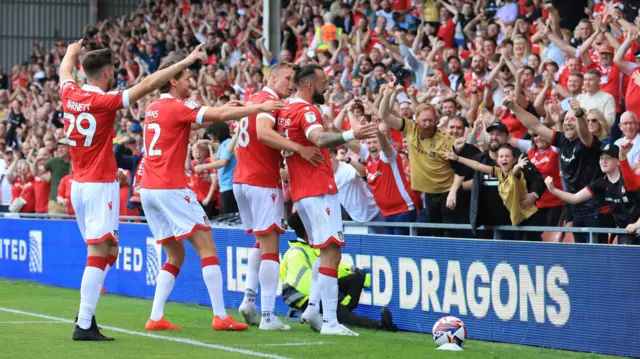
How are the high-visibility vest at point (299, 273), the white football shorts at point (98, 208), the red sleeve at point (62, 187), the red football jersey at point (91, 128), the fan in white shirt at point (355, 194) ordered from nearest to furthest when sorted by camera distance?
the red football jersey at point (91, 128), the white football shorts at point (98, 208), the high-visibility vest at point (299, 273), the fan in white shirt at point (355, 194), the red sleeve at point (62, 187)

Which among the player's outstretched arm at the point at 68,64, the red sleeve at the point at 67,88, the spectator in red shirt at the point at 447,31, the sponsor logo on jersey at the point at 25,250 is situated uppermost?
the spectator in red shirt at the point at 447,31

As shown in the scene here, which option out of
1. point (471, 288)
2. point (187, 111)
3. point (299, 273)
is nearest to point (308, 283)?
point (299, 273)

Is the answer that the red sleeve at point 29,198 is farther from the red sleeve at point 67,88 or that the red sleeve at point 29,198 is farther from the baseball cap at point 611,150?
the baseball cap at point 611,150

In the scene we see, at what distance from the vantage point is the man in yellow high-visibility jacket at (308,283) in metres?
10.2

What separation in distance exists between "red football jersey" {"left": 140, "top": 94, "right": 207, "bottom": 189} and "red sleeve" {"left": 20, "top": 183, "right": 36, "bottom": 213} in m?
10.5

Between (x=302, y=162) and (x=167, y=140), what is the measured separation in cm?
121

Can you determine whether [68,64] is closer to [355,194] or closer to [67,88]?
[67,88]

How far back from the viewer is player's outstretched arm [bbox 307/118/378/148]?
8.65 m

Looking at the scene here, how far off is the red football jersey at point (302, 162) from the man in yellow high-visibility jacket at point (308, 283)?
3.58ft

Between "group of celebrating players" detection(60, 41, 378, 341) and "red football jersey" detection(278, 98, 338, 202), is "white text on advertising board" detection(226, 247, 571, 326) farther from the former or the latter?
"red football jersey" detection(278, 98, 338, 202)

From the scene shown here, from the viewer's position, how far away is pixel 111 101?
854 cm

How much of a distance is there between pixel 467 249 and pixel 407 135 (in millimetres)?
→ 2409

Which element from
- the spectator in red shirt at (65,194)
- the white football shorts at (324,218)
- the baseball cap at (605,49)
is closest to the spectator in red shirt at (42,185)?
the spectator in red shirt at (65,194)

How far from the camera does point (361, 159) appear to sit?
520 inches
